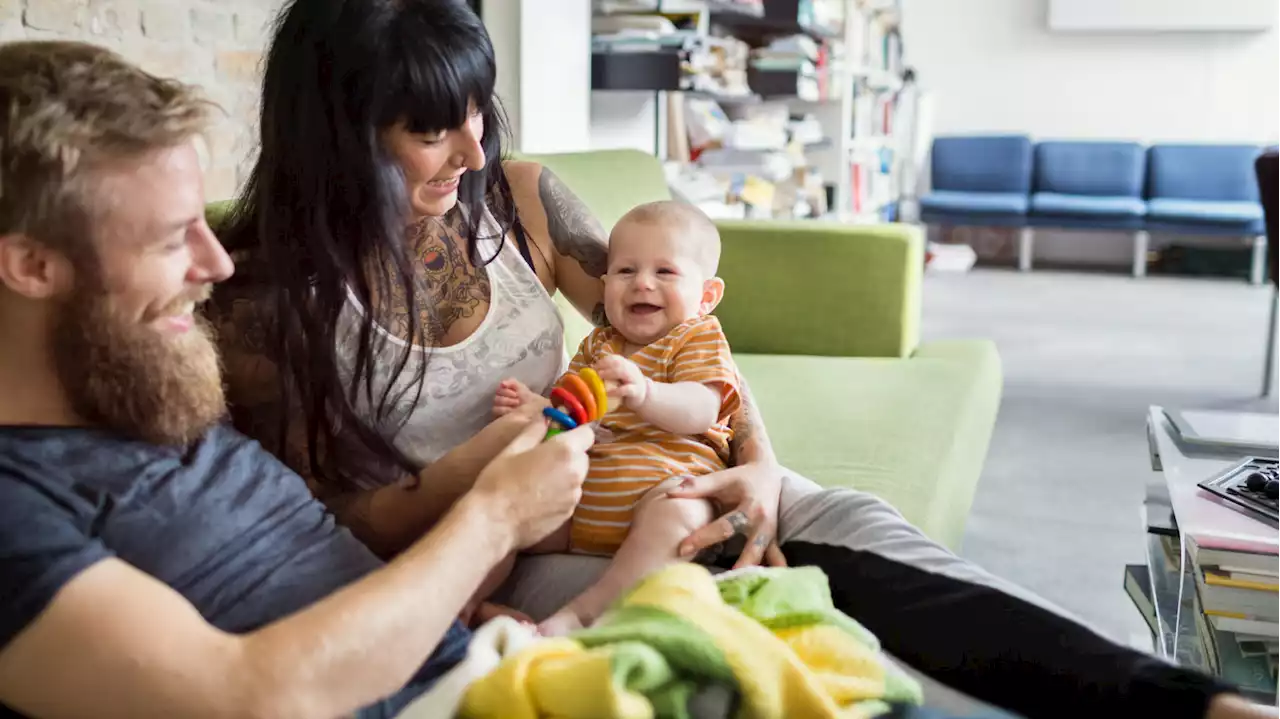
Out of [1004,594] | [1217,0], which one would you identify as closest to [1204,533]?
[1004,594]

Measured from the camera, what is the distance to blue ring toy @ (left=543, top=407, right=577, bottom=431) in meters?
1.16

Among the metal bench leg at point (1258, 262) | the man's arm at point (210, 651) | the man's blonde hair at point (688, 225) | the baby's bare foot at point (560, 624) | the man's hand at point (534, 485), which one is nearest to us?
the man's arm at point (210, 651)

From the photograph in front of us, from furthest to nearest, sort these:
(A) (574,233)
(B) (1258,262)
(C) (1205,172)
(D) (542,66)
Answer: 1. (C) (1205,172)
2. (B) (1258,262)
3. (D) (542,66)
4. (A) (574,233)

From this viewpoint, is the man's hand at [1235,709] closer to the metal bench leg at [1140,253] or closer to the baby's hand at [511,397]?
the baby's hand at [511,397]

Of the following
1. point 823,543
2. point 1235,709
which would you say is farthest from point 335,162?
point 1235,709

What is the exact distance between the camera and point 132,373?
0.93 m

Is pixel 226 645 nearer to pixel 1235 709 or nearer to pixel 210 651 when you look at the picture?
pixel 210 651

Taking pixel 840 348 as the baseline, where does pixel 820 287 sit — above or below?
above

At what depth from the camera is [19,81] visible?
0.85 m

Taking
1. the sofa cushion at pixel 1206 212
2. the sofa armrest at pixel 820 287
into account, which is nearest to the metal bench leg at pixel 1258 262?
the sofa cushion at pixel 1206 212

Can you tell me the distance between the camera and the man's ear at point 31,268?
836 mm

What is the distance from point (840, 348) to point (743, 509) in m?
1.53

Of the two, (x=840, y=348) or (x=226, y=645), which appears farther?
(x=840, y=348)

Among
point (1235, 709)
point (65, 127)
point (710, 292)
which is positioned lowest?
point (1235, 709)
